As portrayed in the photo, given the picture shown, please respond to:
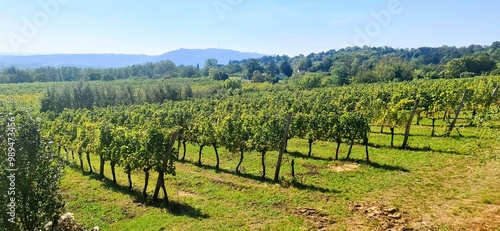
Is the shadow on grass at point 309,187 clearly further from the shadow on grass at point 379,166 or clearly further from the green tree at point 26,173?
the green tree at point 26,173

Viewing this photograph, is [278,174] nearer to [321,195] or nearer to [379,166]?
[321,195]

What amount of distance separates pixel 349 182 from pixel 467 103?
96.0 feet

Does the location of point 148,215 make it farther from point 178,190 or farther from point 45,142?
point 45,142

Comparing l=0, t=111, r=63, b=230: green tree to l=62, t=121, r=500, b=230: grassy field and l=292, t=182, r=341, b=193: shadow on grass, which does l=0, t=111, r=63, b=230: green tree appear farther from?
l=292, t=182, r=341, b=193: shadow on grass

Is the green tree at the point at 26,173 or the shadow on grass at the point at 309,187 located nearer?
the green tree at the point at 26,173

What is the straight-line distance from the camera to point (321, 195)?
22.2m

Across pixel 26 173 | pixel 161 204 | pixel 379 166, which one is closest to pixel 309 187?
pixel 379 166

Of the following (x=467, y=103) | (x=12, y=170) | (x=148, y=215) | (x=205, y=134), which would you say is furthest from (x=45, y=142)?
(x=467, y=103)

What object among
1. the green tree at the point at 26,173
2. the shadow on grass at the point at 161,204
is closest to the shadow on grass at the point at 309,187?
the shadow on grass at the point at 161,204

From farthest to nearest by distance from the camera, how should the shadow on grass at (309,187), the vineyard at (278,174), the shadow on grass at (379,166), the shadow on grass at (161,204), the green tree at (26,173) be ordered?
the shadow on grass at (379,166)
the shadow on grass at (309,187)
the shadow on grass at (161,204)
the vineyard at (278,174)
the green tree at (26,173)

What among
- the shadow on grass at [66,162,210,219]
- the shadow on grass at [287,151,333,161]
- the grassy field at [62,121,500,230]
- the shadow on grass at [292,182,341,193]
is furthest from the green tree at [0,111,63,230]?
the shadow on grass at [287,151,333,161]

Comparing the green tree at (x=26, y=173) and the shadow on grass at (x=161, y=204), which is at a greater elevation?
the green tree at (x=26, y=173)

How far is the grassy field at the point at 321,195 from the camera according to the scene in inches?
712

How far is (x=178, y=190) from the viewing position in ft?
80.8
